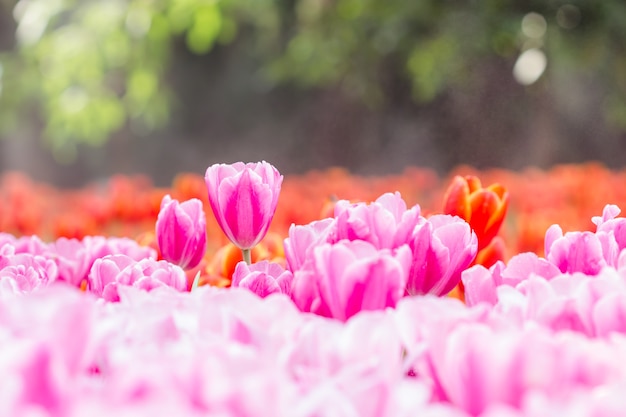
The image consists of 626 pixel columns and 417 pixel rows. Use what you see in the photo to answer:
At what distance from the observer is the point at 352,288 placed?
780 mm

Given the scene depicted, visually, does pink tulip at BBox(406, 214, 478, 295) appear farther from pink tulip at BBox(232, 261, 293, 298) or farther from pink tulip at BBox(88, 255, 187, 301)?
pink tulip at BBox(88, 255, 187, 301)

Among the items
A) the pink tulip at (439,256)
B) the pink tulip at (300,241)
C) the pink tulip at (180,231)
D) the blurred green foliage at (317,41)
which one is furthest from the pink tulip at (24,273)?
the blurred green foliage at (317,41)

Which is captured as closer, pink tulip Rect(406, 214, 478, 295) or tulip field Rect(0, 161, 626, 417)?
tulip field Rect(0, 161, 626, 417)

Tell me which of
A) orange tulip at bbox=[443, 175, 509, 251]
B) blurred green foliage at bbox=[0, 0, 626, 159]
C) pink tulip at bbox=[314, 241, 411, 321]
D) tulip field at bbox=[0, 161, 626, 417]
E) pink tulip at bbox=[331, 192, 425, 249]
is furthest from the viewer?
blurred green foliage at bbox=[0, 0, 626, 159]

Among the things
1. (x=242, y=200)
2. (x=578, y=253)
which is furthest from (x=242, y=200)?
(x=578, y=253)

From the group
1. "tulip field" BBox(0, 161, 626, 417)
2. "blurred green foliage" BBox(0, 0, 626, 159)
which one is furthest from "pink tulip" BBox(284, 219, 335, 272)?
"blurred green foliage" BBox(0, 0, 626, 159)

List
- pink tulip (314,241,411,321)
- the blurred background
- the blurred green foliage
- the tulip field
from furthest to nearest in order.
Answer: the blurred background < the blurred green foliage < pink tulip (314,241,411,321) < the tulip field

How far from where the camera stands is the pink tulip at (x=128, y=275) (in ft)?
2.96

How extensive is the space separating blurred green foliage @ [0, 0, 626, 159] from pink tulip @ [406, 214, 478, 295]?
3.96 m

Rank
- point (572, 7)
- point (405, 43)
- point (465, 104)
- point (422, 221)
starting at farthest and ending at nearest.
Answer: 1. point (465, 104)
2. point (405, 43)
3. point (572, 7)
4. point (422, 221)

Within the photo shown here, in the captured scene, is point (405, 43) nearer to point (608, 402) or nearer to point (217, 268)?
point (217, 268)

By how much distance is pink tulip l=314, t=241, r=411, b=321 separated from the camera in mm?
777

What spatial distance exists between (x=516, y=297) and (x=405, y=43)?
4.96 meters

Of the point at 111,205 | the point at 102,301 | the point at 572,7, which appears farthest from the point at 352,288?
the point at 572,7
